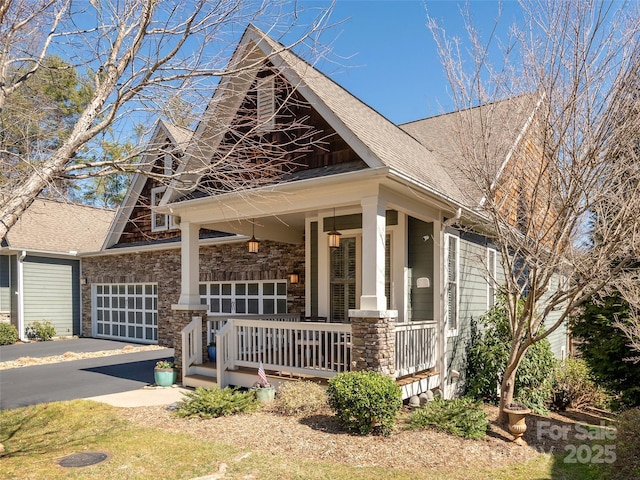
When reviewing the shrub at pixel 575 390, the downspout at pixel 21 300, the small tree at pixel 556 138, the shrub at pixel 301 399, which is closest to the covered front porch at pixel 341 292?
the shrub at pixel 301 399

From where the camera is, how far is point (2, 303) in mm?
17828

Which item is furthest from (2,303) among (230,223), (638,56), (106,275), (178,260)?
(638,56)

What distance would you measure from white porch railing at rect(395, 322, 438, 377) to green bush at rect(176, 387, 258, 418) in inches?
95.6

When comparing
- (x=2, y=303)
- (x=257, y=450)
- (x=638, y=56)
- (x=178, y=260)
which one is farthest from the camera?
(x=2, y=303)

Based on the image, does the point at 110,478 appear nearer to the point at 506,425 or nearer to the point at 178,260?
the point at 506,425

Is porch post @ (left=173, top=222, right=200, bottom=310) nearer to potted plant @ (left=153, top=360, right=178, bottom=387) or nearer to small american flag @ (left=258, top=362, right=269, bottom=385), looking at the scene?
potted plant @ (left=153, top=360, right=178, bottom=387)

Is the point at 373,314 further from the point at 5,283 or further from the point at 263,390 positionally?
the point at 5,283

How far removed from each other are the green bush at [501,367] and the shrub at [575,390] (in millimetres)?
444

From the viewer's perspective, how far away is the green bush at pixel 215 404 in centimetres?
741

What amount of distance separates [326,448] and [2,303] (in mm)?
16783

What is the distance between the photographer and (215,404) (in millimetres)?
7438

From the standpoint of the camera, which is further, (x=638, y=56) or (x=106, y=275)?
(x=106, y=275)

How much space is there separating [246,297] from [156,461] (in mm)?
8069

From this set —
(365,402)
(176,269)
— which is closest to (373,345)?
(365,402)
